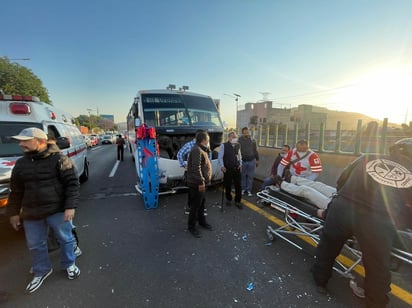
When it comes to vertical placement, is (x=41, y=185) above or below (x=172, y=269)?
above

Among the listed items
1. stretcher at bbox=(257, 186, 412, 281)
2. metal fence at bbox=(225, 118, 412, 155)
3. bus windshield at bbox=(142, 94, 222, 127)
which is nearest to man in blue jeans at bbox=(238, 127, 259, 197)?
bus windshield at bbox=(142, 94, 222, 127)

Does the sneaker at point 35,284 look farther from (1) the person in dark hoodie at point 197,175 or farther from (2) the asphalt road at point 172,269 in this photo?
(1) the person in dark hoodie at point 197,175

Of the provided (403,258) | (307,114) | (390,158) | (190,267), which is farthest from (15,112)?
(307,114)

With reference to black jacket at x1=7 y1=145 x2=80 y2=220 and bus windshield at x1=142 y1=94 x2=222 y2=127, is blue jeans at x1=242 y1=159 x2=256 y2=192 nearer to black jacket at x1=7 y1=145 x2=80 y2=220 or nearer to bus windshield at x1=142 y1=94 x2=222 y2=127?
bus windshield at x1=142 y1=94 x2=222 y2=127

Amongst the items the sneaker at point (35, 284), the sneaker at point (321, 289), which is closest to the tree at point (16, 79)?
the sneaker at point (35, 284)

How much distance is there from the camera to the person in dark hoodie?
3311 millimetres

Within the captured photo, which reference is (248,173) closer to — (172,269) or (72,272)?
(172,269)

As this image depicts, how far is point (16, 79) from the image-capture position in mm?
21250

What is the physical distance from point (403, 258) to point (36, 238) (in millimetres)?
3775

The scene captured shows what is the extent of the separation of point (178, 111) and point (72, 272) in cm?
442

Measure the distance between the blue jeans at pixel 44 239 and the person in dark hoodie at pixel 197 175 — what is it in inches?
69.2

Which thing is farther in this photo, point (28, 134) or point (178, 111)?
point (178, 111)

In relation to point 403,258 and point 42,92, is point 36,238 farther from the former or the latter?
point 42,92

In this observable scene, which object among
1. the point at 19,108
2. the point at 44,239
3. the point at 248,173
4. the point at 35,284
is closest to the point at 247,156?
the point at 248,173
